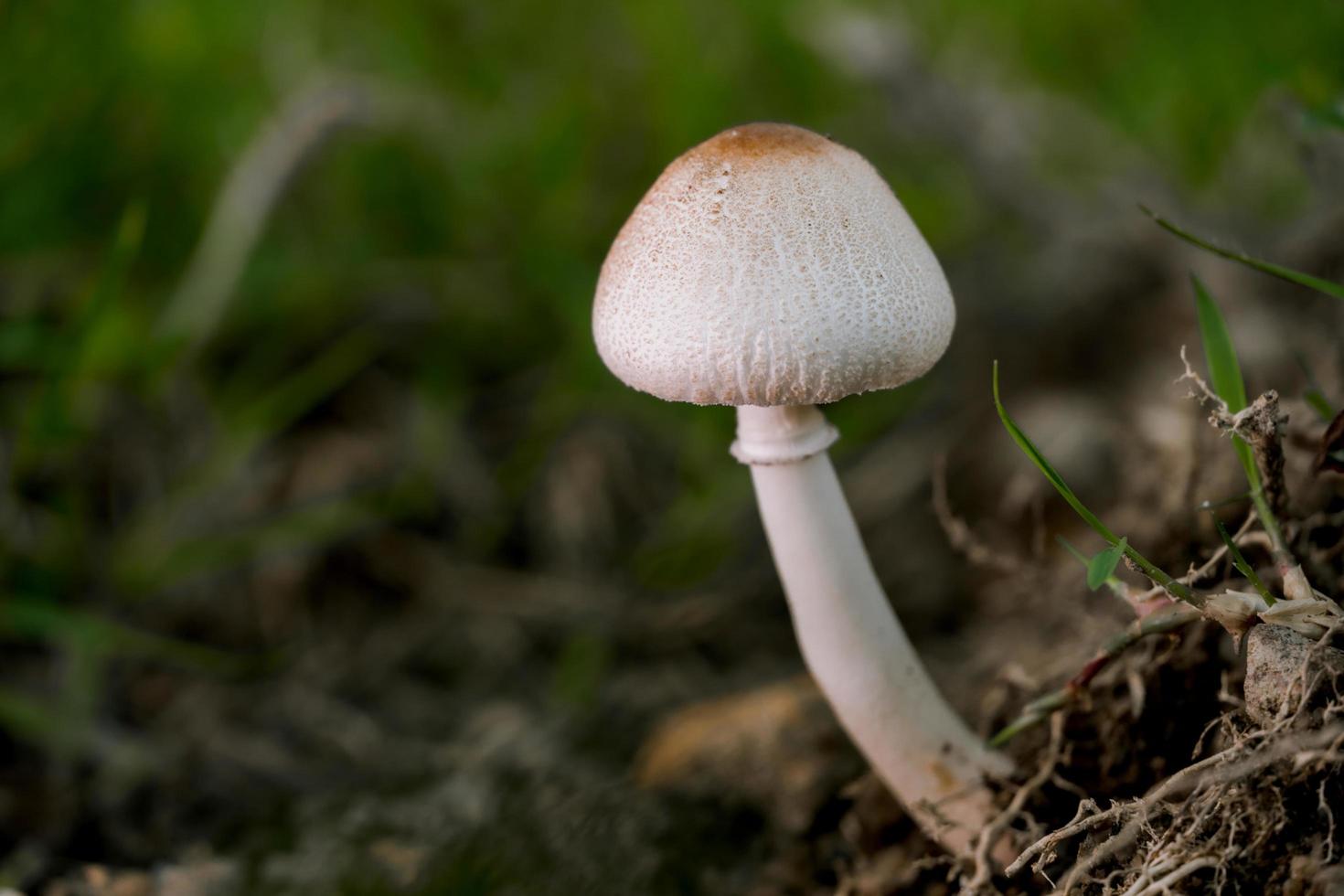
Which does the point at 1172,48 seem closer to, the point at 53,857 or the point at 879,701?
the point at 879,701

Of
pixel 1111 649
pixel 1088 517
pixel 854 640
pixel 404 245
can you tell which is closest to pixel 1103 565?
pixel 1088 517

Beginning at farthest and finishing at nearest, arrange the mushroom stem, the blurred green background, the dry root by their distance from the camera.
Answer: the blurred green background < the mushroom stem < the dry root

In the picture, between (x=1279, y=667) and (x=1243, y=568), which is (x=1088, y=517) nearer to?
(x=1243, y=568)

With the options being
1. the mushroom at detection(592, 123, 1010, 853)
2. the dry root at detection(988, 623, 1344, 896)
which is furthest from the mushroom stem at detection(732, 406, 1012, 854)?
the dry root at detection(988, 623, 1344, 896)

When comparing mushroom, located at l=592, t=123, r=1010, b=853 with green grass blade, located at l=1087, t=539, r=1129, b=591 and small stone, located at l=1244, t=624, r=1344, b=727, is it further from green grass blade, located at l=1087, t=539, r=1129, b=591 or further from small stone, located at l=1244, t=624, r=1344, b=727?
small stone, located at l=1244, t=624, r=1344, b=727

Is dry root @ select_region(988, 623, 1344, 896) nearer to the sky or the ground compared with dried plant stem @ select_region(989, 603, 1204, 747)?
nearer to the ground
